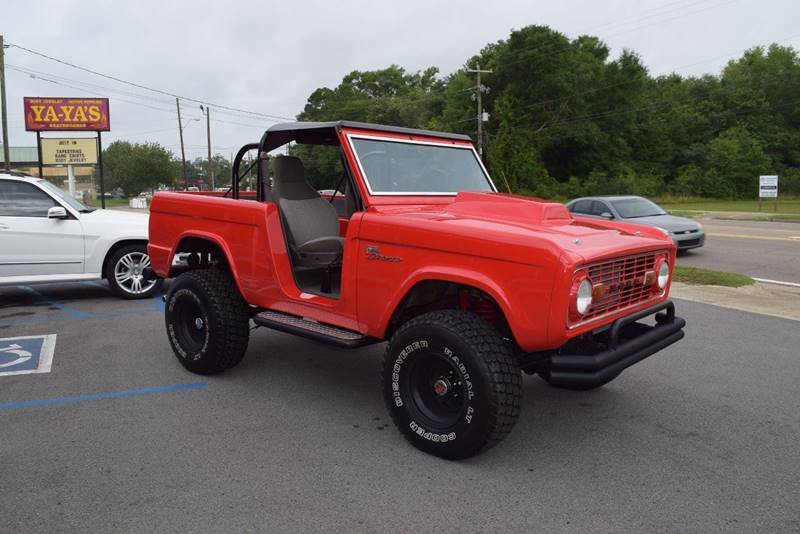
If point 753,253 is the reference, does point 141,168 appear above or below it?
above

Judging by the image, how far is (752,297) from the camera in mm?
8492

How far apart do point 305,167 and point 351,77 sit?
87.0 meters

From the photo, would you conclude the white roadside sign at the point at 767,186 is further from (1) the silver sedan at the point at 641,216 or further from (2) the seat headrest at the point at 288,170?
(2) the seat headrest at the point at 288,170

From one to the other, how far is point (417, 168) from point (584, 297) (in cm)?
194

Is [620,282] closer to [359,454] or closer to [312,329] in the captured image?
[359,454]

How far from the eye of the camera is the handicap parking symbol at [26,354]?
5.25 m

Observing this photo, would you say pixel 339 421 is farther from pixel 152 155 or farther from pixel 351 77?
pixel 351 77

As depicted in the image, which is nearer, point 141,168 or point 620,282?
point 620,282

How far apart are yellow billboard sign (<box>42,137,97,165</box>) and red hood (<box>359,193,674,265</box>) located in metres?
37.5

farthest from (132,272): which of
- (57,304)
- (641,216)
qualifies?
(641,216)

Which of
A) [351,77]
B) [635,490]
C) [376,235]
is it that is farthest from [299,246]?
[351,77]

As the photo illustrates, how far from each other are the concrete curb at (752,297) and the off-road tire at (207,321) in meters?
6.21

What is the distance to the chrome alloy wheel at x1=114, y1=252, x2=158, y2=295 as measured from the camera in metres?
8.30

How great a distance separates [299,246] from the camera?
A: 4.83m
